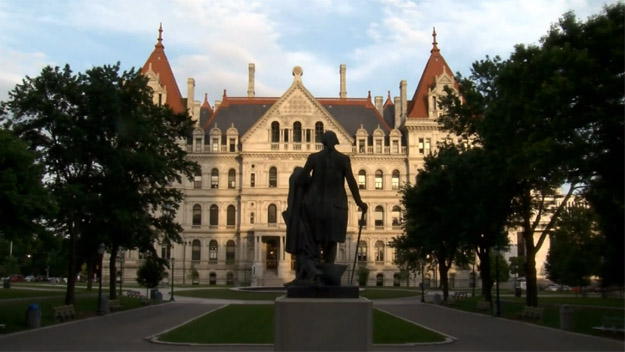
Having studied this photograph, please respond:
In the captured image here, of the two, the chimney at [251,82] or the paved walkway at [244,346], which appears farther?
the chimney at [251,82]

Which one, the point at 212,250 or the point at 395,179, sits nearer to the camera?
the point at 212,250

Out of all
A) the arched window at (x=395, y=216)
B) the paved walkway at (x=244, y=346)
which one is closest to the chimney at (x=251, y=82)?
the arched window at (x=395, y=216)

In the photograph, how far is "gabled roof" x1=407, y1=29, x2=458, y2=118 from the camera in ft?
285

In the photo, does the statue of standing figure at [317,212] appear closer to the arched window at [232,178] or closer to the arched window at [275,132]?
the arched window at [275,132]

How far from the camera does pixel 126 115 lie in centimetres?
3372

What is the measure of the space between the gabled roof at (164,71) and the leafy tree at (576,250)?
51442mm

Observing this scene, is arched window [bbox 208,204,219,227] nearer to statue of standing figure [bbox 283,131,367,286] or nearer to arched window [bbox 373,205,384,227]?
arched window [bbox 373,205,384,227]

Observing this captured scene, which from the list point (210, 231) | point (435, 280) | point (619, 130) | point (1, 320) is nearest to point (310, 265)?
point (619, 130)

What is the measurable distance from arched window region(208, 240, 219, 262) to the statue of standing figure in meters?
74.5

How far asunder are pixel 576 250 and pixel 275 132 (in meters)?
40.3

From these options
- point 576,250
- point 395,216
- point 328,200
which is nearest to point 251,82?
point 395,216

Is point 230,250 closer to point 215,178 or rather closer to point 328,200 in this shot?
point 215,178

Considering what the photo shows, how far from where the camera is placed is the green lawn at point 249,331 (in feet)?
67.9

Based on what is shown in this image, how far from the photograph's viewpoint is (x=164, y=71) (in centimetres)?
9138
